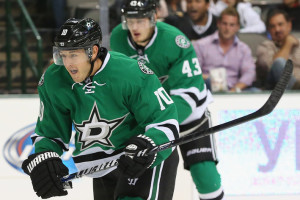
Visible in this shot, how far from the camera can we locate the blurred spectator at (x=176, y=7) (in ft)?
16.3

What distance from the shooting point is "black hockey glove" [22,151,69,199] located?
8.70 feet

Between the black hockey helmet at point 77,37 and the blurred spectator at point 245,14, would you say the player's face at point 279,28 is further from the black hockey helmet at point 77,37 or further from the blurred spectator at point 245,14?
the black hockey helmet at point 77,37

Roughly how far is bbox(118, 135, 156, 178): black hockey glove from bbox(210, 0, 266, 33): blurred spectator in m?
2.55

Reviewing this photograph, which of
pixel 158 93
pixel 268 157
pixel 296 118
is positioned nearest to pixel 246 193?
pixel 268 157

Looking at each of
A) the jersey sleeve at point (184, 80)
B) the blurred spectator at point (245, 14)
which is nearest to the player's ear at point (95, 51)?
the jersey sleeve at point (184, 80)

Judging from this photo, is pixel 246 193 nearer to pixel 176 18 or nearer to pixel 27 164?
pixel 176 18

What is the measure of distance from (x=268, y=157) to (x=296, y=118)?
30 centimetres

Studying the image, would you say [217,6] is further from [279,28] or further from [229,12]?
[279,28]

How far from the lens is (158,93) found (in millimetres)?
2697

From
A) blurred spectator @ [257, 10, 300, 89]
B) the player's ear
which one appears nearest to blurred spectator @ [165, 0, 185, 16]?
blurred spectator @ [257, 10, 300, 89]

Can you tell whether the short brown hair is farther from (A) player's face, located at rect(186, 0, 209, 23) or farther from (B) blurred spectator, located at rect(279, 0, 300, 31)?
(B) blurred spectator, located at rect(279, 0, 300, 31)

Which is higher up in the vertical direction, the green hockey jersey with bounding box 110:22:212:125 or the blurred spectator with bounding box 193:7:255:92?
the green hockey jersey with bounding box 110:22:212:125

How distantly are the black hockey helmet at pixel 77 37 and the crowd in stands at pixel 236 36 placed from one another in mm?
2017

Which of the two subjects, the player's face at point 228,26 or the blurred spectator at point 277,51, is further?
the player's face at point 228,26
